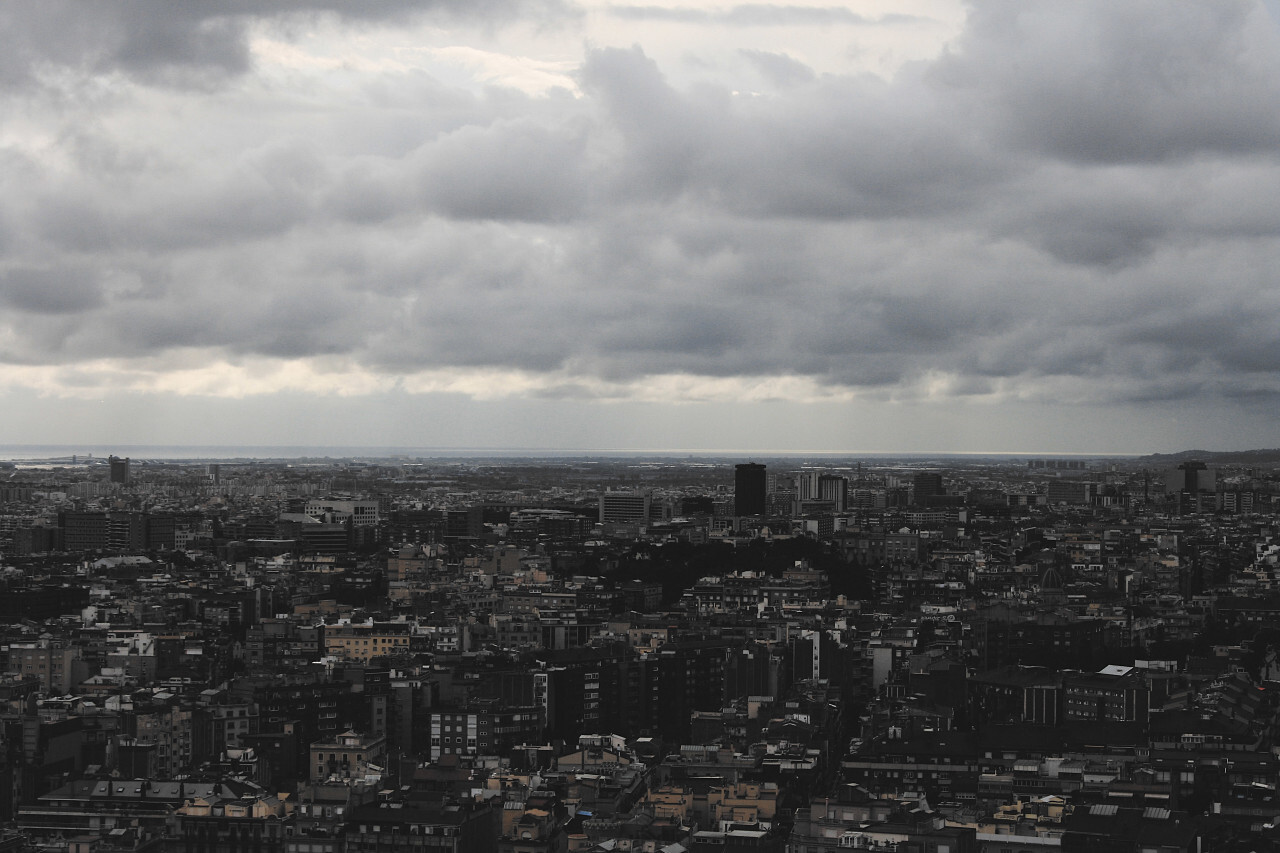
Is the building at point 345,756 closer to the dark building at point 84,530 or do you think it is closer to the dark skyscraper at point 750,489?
the dark building at point 84,530

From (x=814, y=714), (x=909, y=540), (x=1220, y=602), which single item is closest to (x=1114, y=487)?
(x=909, y=540)

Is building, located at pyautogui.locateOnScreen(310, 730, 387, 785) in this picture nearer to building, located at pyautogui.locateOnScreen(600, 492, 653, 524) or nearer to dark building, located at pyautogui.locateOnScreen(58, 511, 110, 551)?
dark building, located at pyautogui.locateOnScreen(58, 511, 110, 551)

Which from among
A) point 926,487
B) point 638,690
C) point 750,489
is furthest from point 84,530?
point 926,487

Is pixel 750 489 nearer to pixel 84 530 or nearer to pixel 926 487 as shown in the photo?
pixel 926 487

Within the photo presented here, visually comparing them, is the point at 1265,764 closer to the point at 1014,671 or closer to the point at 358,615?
the point at 1014,671

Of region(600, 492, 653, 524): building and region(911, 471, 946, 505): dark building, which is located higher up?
region(911, 471, 946, 505): dark building

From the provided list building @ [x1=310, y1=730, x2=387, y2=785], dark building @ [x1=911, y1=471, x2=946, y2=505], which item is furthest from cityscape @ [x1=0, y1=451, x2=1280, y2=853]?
dark building @ [x1=911, y1=471, x2=946, y2=505]
